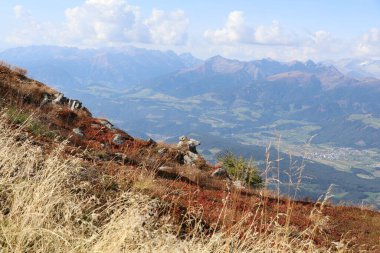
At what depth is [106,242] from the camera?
461cm

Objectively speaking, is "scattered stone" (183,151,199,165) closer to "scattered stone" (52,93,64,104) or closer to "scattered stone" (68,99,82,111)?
"scattered stone" (68,99,82,111)

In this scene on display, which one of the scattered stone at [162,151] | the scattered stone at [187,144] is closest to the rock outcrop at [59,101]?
the scattered stone at [162,151]

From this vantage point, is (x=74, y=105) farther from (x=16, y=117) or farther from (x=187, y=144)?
(x=16, y=117)

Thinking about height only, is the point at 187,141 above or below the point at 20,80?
below

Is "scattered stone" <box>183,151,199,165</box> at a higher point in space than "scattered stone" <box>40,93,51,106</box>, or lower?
lower

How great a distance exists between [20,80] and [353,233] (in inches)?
880

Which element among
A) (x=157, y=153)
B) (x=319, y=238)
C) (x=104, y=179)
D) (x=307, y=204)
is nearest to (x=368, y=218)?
(x=307, y=204)

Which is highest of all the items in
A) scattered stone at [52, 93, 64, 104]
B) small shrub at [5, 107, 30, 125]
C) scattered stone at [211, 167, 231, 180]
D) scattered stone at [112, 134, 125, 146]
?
small shrub at [5, 107, 30, 125]

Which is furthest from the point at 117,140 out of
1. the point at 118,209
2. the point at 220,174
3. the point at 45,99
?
the point at 118,209

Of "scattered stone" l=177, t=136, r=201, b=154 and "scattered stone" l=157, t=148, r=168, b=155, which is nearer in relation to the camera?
"scattered stone" l=157, t=148, r=168, b=155

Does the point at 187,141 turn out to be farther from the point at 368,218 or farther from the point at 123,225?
the point at 123,225

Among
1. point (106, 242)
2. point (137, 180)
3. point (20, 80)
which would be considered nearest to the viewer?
point (106, 242)

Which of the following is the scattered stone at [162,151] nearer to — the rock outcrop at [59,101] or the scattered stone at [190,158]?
the scattered stone at [190,158]

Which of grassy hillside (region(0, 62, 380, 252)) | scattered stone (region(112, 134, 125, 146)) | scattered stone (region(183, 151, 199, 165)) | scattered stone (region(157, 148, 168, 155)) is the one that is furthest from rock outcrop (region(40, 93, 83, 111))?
scattered stone (region(183, 151, 199, 165))
